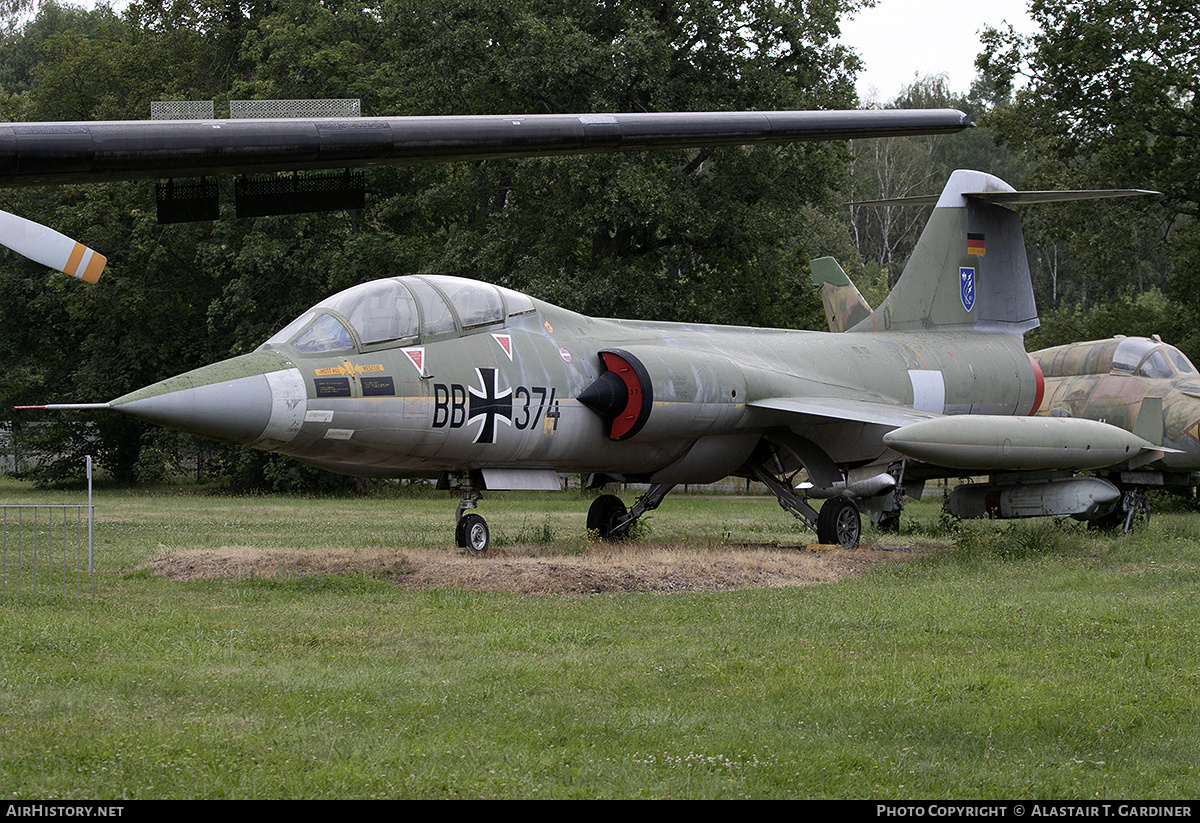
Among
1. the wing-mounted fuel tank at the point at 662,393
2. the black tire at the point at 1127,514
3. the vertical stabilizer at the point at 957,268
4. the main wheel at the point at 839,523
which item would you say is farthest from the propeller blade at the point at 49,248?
the black tire at the point at 1127,514

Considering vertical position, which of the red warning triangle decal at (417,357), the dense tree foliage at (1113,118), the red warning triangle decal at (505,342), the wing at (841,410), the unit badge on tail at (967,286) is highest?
the dense tree foliage at (1113,118)

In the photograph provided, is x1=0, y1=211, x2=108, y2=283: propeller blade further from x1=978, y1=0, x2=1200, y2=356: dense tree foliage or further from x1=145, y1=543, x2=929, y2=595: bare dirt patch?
x1=978, y1=0, x2=1200, y2=356: dense tree foliage

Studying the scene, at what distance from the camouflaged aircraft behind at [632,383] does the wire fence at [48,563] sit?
148 centimetres

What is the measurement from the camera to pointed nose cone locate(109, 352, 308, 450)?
397 inches

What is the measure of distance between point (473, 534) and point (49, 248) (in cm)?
691

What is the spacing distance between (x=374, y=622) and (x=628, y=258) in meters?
22.4

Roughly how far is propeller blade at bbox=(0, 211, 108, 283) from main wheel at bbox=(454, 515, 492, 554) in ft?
22.1

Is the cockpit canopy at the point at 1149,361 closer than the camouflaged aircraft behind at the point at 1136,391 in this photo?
No

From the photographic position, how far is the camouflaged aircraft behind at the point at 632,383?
7328 millimetres

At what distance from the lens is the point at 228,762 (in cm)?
526

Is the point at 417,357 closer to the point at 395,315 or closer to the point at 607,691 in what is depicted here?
the point at 395,315

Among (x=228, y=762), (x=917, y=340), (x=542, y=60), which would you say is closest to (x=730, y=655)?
(x=228, y=762)

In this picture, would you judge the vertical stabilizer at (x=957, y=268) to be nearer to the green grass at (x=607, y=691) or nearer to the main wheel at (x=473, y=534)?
the green grass at (x=607, y=691)
